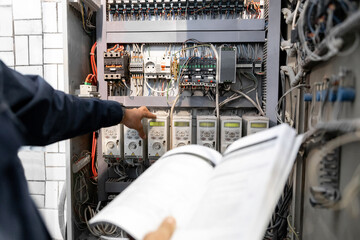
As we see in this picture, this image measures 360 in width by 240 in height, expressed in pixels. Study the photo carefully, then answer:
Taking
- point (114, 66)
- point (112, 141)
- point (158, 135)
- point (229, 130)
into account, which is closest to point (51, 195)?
point (112, 141)

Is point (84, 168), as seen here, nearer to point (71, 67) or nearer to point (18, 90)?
point (71, 67)

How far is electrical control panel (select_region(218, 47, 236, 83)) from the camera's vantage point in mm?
1854

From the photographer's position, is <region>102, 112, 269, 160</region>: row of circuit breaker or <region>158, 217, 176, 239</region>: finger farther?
<region>102, 112, 269, 160</region>: row of circuit breaker

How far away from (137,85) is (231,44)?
0.90 m

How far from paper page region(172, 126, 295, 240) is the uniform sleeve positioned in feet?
2.16

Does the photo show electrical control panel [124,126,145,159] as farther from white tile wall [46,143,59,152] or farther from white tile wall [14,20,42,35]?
white tile wall [14,20,42,35]

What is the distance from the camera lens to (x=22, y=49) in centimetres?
212

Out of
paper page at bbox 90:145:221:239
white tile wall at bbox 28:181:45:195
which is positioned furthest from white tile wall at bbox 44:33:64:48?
paper page at bbox 90:145:221:239

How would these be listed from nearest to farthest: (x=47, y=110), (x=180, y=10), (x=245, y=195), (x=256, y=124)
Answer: (x=245, y=195)
(x=47, y=110)
(x=256, y=124)
(x=180, y=10)

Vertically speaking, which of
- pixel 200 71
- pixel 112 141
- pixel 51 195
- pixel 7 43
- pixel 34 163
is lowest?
pixel 51 195

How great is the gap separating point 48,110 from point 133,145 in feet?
2.94

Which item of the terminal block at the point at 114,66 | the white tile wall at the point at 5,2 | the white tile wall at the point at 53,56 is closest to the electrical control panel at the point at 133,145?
the terminal block at the point at 114,66

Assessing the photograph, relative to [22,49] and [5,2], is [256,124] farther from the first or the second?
[5,2]

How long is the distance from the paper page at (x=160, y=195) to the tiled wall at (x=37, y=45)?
1.62 m
